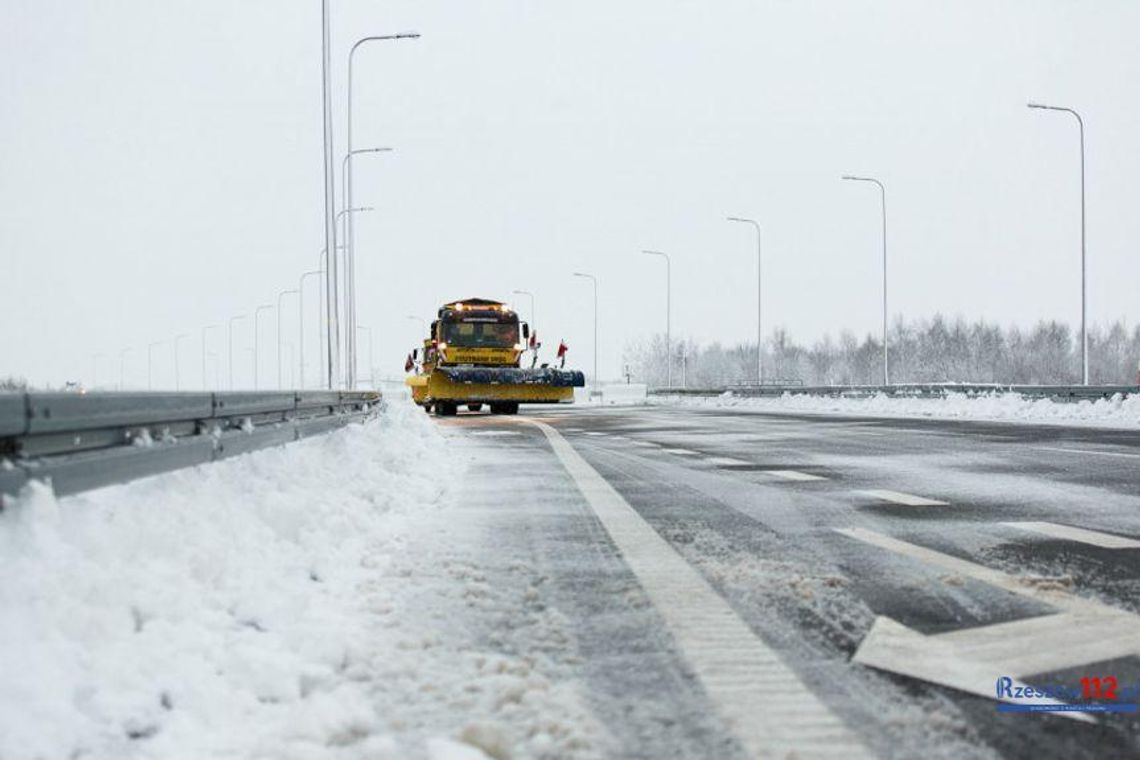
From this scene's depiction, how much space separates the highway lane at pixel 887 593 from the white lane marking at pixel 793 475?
0.04m

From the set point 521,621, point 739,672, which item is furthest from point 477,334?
point 739,672

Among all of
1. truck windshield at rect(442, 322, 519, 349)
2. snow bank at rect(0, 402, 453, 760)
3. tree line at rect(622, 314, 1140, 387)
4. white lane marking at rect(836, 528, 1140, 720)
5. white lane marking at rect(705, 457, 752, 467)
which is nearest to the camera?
snow bank at rect(0, 402, 453, 760)

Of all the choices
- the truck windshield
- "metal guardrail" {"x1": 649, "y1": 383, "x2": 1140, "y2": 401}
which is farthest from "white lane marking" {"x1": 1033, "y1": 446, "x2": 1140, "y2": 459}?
the truck windshield

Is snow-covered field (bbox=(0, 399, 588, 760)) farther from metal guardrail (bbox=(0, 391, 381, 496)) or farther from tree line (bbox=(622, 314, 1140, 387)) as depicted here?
tree line (bbox=(622, 314, 1140, 387))

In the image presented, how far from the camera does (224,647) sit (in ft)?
11.4

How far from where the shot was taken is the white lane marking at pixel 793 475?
1048 centimetres

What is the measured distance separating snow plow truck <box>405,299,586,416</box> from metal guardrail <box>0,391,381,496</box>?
954 inches

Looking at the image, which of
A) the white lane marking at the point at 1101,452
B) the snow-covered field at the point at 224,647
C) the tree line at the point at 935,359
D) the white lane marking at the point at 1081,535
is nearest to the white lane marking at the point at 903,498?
the white lane marking at the point at 1081,535

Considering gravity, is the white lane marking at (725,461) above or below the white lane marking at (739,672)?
below

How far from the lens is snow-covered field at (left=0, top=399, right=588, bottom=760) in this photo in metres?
2.74

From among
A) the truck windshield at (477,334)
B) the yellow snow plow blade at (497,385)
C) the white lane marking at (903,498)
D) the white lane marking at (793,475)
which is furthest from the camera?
the truck windshield at (477,334)

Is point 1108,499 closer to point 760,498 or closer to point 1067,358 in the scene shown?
point 760,498

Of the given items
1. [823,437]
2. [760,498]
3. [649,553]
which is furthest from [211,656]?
[823,437]

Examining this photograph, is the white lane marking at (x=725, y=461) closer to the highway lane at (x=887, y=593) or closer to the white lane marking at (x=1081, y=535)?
the highway lane at (x=887, y=593)
